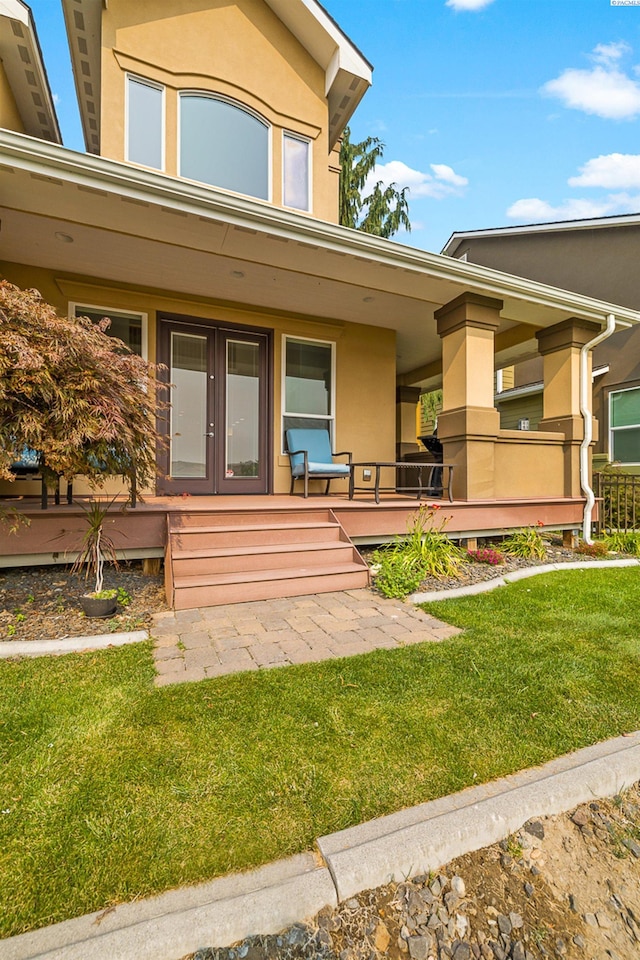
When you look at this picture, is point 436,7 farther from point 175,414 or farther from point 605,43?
point 175,414

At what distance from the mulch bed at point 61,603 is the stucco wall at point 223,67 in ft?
16.2

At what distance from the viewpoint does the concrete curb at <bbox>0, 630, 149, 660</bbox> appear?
267 cm

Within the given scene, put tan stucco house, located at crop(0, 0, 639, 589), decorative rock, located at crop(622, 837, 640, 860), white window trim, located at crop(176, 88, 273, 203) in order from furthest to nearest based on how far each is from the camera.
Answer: white window trim, located at crop(176, 88, 273, 203)
tan stucco house, located at crop(0, 0, 639, 589)
decorative rock, located at crop(622, 837, 640, 860)

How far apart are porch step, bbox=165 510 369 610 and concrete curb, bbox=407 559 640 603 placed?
2.04 ft

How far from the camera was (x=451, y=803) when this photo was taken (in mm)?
1530

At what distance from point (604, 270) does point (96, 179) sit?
35.4 feet

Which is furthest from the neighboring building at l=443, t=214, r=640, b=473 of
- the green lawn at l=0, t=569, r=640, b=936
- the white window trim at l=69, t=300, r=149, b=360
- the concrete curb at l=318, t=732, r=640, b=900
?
the concrete curb at l=318, t=732, r=640, b=900

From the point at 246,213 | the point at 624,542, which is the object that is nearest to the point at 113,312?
the point at 246,213

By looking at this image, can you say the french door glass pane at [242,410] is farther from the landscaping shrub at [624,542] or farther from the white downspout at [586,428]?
the landscaping shrub at [624,542]

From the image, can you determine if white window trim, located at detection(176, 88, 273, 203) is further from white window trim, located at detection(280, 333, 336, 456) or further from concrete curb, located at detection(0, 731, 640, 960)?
concrete curb, located at detection(0, 731, 640, 960)

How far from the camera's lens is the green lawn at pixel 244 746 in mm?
1315

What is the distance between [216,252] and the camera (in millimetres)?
4715

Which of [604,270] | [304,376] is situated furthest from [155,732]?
[604,270]

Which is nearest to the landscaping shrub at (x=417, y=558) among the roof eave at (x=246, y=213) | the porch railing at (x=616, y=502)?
the roof eave at (x=246, y=213)
